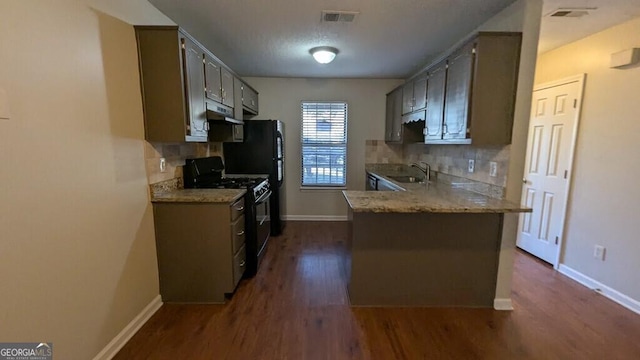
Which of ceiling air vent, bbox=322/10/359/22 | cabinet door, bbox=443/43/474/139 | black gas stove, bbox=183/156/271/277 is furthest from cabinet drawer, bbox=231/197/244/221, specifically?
cabinet door, bbox=443/43/474/139

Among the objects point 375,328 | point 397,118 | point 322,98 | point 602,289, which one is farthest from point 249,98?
point 602,289

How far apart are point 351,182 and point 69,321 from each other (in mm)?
3909

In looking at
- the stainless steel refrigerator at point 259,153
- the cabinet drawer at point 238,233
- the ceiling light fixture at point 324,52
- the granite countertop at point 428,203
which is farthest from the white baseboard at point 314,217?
the ceiling light fixture at point 324,52

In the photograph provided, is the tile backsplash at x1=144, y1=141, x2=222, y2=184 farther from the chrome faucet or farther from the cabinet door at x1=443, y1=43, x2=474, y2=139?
the chrome faucet

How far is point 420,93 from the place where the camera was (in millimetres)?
3166

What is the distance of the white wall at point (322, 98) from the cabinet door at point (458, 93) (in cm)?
222

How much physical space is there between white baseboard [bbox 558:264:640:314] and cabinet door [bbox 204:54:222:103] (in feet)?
13.4

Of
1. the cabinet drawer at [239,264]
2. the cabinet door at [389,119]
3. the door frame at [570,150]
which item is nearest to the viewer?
the cabinet drawer at [239,264]

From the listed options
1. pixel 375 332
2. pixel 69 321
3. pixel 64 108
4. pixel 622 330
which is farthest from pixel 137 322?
pixel 622 330

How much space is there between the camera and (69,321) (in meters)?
1.50

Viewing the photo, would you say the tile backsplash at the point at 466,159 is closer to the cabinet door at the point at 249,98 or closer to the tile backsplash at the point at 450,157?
the tile backsplash at the point at 450,157

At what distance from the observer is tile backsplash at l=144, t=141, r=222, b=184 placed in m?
2.25

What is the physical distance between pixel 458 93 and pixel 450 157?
1.05 m

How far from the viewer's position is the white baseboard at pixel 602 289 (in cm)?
234
